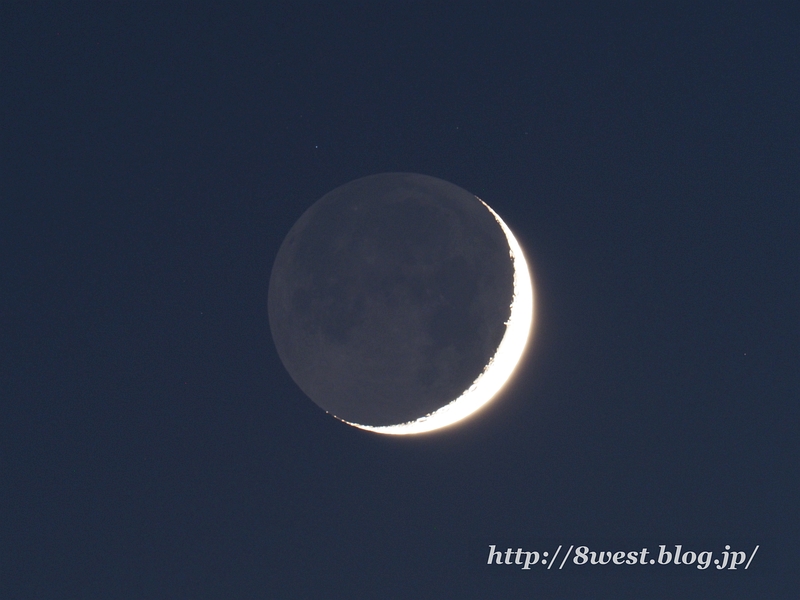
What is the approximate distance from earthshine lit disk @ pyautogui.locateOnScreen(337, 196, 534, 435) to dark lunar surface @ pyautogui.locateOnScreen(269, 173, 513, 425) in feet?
0.49

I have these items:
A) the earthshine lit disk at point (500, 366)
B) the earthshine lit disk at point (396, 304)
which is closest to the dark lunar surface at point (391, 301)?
the earthshine lit disk at point (396, 304)

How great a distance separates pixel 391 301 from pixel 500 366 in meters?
1.89

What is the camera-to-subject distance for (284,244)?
8.41 metres

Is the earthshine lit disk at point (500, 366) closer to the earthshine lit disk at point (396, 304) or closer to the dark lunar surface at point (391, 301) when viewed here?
the earthshine lit disk at point (396, 304)

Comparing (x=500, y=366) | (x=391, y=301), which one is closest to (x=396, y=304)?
(x=391, y=301)

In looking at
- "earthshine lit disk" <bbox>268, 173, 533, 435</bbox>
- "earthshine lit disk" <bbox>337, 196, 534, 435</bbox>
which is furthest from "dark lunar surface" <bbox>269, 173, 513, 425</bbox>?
"earthshine lit disk" <bbox>337, 196, 534, 435</bbox>

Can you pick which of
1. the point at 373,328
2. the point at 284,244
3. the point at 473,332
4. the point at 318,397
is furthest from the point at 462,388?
the point at 284,244

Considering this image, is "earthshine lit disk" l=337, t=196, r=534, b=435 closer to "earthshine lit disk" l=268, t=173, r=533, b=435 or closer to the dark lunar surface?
"earthshine lit disk" l=268, t=173, r=533, b=435

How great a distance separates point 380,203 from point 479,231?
4.59ft

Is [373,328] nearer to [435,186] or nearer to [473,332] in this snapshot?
[473,332]

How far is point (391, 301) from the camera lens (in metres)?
7.43

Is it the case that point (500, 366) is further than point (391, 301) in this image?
Yes

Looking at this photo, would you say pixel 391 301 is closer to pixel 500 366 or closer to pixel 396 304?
pixel 396 304

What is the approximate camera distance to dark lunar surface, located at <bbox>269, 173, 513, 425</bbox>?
7.44 m
